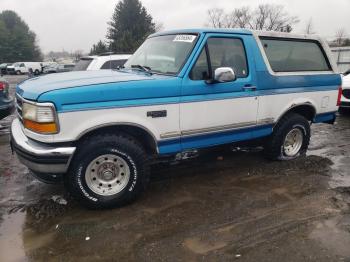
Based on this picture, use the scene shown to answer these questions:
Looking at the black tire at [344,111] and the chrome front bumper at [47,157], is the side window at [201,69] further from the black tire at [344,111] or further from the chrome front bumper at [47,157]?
the black tire at [344,111]

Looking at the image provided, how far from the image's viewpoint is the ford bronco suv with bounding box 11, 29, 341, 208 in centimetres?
391

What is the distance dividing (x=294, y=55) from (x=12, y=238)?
190 inches

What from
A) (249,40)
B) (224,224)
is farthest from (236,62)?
(224,224)

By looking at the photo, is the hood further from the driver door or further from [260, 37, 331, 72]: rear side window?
[260, 37, 331, 72]: rear side window

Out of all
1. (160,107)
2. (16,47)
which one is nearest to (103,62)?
(160,107)

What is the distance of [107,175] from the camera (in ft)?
14.2

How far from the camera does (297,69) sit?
19.2ft

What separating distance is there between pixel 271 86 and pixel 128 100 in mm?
2362

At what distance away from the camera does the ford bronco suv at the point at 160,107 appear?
12.8ft

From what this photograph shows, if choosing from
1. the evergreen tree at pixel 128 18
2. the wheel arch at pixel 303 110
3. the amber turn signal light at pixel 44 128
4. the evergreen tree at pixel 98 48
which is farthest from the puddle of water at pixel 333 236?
the evergreen tree at pixel 128 18

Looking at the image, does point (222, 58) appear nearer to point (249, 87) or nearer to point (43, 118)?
point (249, 87)

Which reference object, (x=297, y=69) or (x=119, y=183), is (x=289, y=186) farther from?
(x=119, y=183)

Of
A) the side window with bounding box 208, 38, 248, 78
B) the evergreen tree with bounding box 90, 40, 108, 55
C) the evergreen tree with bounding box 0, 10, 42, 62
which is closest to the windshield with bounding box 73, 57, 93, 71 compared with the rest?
the side window with bounding box 208, 38, 248, 78

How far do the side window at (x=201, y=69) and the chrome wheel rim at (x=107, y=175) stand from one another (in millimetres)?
1412
